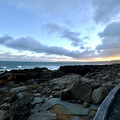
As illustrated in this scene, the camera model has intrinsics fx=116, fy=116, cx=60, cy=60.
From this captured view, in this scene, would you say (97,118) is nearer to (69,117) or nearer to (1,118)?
(69,117)

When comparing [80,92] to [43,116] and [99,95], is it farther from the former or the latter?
[43,116]

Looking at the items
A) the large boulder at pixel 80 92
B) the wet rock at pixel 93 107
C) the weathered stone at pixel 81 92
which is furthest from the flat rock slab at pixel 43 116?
the weathered stone at pixel 81 92

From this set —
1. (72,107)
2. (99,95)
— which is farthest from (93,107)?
(72,107)

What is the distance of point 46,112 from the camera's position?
10.7 ft

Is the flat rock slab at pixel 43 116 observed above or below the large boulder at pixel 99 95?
below

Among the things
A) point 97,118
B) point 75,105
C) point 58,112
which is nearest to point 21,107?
point 58,112

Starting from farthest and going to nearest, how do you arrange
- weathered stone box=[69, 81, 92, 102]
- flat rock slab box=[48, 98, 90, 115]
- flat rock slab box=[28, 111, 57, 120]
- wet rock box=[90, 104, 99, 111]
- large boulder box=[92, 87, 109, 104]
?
weathered stone box=[69, 81, 92, 102], large boulder box=[92, 87, 109, 104], wet rock box=[90, 104, 99, 111], flat rock slab box=[48, 98, 90, 115], flat rock slab box=[28, 111, 57, 120]

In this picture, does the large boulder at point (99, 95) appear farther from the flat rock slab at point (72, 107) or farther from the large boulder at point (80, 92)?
the flat rock slab at point (72, 107)

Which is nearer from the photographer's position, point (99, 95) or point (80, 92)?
point (99, 95)

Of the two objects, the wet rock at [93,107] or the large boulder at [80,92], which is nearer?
the wet rock at [93,107]

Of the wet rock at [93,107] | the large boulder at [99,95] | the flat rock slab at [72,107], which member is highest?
the large boulder at [99,95]

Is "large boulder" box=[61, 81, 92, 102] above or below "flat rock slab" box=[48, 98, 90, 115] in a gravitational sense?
above

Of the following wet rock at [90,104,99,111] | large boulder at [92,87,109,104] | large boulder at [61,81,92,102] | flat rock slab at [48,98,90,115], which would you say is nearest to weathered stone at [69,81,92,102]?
large boulder at [61,81,92,102]

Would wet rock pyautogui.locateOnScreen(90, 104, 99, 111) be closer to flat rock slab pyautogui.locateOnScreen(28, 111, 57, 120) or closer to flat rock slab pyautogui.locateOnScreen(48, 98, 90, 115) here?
flat rock slab pyautogui.locateOnScreen(48, 98, 90, 115)
